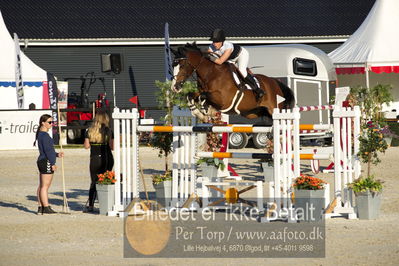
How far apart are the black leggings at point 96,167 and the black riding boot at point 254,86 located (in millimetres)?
2887

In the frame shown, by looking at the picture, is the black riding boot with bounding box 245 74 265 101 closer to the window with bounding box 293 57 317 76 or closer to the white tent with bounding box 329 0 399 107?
the window with bounding box 293 57 317 76

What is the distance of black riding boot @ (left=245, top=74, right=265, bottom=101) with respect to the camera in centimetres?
1490

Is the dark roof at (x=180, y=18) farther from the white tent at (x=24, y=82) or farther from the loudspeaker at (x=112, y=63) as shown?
the loudspeaker at (x=112, y=63)

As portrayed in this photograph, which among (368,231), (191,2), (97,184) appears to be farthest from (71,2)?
(368,231)

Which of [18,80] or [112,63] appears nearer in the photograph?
[112,63]

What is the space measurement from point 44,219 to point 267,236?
3509mm

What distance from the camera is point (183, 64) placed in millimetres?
13445

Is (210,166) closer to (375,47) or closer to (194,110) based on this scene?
(194,110)

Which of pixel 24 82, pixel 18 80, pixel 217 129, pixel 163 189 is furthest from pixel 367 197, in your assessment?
pixel 24 82

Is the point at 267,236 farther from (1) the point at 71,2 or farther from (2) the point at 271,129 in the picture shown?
(1) the point at 71,2

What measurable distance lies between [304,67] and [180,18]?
1348 cm

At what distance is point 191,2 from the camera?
38000mm

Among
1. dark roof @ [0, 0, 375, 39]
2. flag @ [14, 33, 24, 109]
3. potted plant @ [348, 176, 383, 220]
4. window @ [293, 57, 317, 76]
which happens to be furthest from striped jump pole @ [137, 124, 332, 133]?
dark roof @ [0, 0, 375, 39]

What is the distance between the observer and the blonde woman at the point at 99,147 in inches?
521
